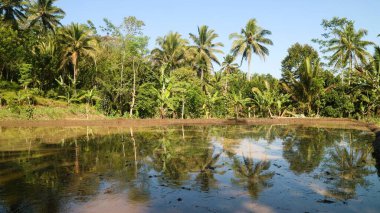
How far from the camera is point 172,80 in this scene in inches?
870

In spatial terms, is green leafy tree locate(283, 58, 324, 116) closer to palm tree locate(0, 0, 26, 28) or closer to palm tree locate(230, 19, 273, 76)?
palm tree locate(230, 19, 273, 76)

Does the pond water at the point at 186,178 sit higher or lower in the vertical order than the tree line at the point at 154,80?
lower

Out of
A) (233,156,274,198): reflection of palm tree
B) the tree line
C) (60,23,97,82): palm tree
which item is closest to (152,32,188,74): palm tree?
the tree line

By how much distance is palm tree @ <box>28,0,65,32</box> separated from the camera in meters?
31.9

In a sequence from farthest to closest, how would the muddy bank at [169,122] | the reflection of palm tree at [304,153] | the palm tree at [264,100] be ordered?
the palm tree at [264,100]
the muddy bank at [169,122]
the reflection of palm tree at [304,153]

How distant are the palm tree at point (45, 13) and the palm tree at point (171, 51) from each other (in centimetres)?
1066

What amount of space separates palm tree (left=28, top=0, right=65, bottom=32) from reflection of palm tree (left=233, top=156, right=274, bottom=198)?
2994 centimetres

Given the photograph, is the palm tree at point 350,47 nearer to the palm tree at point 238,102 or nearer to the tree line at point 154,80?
the tree line at point 154,80

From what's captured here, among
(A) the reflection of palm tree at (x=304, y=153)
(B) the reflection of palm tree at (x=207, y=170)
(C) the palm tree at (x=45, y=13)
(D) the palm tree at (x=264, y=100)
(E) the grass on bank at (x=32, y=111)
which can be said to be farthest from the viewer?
(C) the palm tree at (x=45, y=13)

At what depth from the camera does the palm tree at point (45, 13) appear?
31.9 metres

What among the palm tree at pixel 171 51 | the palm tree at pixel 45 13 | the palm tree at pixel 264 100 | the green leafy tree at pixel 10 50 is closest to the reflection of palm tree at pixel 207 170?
the palm tree at pixel 264 100

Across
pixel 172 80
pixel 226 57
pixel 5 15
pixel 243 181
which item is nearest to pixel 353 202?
pixel 243 181

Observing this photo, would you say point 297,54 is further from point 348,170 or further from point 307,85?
point 348,170

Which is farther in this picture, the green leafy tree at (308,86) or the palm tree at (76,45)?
the palm tree at (76,45)
